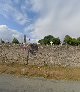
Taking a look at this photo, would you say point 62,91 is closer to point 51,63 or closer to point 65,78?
point 65,78

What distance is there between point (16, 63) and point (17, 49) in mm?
1922

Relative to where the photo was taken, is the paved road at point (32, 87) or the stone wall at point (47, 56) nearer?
the paved road at point (32, 87)

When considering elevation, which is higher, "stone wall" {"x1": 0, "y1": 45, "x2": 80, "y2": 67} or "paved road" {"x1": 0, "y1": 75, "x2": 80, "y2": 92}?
"stone wall" {"x1": 0, "y1": 45, "x2": 80, "y2": 67}

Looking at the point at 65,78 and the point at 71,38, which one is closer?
the point at 65,78

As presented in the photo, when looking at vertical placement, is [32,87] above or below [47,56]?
below

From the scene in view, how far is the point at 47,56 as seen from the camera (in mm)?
34875

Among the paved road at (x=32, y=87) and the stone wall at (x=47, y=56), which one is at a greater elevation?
the stone wall at (x=47, y=56)

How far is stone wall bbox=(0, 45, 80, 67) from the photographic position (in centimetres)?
3484

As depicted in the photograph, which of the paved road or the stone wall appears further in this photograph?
the stone wall

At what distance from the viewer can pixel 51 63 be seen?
34906 millimetres

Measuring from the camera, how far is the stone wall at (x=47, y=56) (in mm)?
34844

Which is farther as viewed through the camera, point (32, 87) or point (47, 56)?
point (47, 56)

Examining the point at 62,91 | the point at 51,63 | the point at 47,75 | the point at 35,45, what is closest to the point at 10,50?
the point at 35,45

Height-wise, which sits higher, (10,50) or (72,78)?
(10,50)
